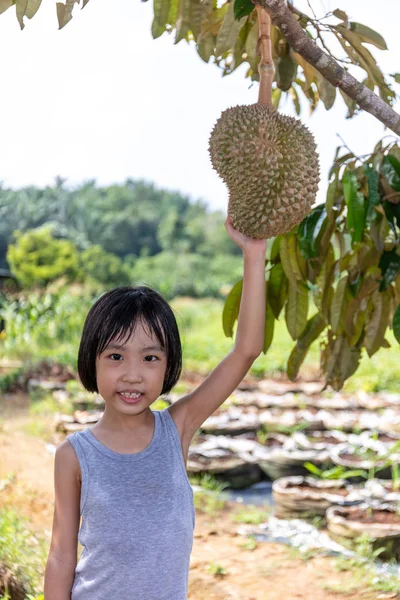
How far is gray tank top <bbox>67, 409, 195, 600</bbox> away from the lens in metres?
1.16

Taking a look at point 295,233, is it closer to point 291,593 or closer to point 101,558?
point 101,558

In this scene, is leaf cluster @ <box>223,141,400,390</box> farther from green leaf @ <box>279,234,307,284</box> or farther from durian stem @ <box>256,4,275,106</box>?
durian stem @ <box>256,4,275,106</box>

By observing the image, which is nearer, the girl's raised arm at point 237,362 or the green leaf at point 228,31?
the girl's raised arm at point 237,362

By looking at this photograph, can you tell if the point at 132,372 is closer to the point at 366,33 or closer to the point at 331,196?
the point at 331,196

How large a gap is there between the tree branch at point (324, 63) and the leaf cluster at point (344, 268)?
0.76ft

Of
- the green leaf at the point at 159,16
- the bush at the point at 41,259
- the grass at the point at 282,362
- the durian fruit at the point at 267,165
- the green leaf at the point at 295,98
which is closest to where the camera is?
the durian fruit at the point at 267,165

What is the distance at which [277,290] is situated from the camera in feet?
5.41

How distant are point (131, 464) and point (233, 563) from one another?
6.65ft

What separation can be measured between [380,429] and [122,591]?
4.31m

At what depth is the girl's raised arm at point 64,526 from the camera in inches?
46.4

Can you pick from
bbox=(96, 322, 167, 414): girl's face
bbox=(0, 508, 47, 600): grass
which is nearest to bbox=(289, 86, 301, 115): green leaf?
bbox=(96, 322, 167, 414): girl's face

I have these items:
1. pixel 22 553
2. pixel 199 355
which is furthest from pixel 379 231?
pixel 199 355

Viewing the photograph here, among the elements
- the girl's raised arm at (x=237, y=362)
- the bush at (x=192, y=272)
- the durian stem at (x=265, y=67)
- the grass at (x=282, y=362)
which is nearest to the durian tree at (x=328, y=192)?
the durian stem at (x=265, y=67)

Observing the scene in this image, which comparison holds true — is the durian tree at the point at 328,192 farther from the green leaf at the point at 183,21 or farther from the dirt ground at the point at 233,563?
the dirt ground at the point at 233,563
